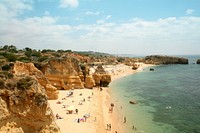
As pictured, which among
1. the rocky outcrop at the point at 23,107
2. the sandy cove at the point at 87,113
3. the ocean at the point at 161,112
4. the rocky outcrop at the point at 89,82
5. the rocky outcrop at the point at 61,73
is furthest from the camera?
the rocky outcrop at the point at 89,82

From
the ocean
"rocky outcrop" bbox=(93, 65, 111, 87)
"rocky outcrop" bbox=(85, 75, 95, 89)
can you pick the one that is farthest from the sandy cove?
"rocky outcrop" bbox=(93, 65, 111, 87)

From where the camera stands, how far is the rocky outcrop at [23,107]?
14.0 meters

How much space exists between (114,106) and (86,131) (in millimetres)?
13936

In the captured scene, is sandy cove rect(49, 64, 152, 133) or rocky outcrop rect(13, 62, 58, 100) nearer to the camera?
sandy cove rect(49, 64, 152, 133)

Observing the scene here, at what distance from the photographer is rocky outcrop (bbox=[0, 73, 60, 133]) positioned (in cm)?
1402

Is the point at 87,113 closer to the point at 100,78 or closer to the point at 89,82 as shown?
the point at 89,82

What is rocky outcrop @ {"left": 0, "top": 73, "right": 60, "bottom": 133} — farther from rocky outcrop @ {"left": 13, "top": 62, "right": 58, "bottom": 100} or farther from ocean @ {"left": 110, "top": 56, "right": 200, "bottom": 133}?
rocky outcrop @ {"left": 13, "top": 62, "right": 58, "bottom": 100}

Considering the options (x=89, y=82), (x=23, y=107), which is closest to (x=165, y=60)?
(x=89, y=82)

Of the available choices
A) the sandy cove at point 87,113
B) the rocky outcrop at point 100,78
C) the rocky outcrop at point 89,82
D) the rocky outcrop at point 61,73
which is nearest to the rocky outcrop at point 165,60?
the rocky outcrop at point 100,78

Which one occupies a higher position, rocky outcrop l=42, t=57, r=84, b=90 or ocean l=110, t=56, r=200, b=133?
rocky outcrop l=42, t=57, r=84, b=90

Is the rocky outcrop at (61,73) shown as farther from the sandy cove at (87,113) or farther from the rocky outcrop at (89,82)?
the rocky outcrop at (89,82)

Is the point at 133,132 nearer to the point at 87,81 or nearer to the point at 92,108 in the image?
the point at 92,108

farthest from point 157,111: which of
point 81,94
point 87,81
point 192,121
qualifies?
point 87,81

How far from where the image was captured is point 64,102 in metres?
36.8
